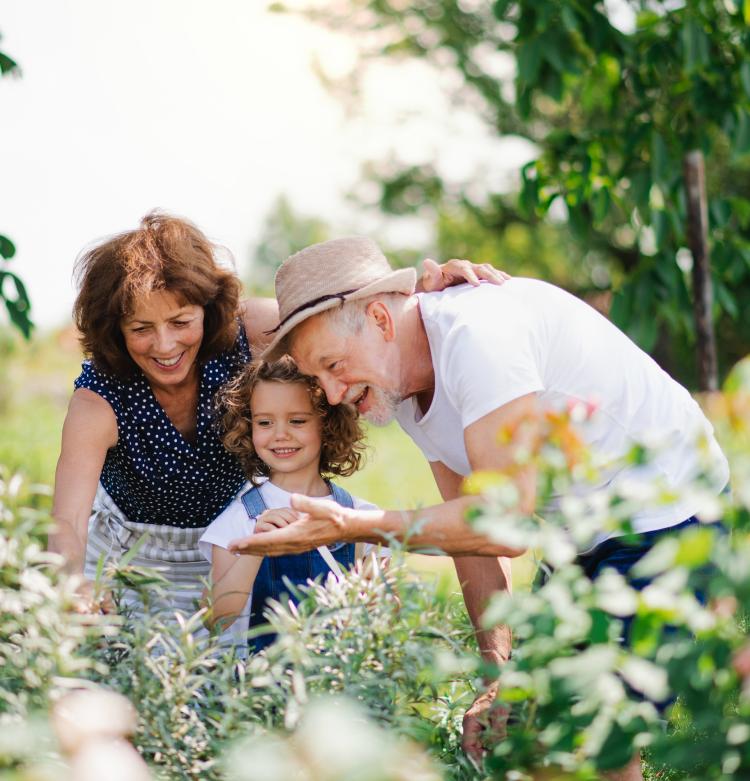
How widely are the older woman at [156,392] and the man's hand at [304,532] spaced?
0.62m

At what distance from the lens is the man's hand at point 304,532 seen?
6.51ft

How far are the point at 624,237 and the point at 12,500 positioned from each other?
16.1m

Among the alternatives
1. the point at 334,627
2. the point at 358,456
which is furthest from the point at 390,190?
the point at 334,627

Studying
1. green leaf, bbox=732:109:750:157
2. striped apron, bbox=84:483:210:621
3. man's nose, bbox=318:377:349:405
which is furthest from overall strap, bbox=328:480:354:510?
green leaf, bbox=732:109:750:157

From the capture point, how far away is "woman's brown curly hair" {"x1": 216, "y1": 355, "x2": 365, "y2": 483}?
2.79m

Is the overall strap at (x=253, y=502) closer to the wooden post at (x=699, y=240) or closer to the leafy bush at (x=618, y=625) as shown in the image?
the leafy bush at (x=618, y=625)

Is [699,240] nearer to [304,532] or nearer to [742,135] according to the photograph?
[742,135]

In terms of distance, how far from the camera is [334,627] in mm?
1872

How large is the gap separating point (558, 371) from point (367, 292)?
48cm

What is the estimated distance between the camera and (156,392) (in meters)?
2.85

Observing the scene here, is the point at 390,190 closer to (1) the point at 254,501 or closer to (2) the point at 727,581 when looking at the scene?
(1) the point at 254,501

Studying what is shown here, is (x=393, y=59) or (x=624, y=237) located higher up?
(x=393, y=59)

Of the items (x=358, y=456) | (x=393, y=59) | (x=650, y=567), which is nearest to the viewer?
(x=650, y=567)

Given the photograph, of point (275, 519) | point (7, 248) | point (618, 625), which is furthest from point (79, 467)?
point (618, 625)
